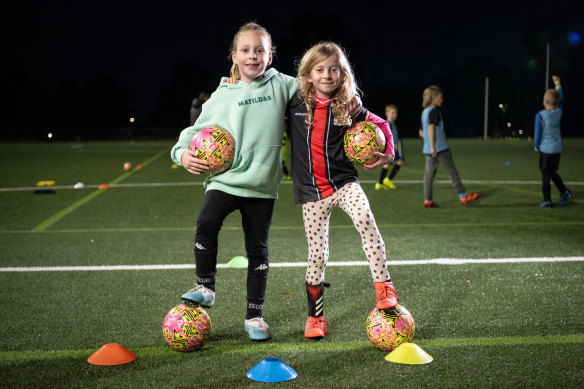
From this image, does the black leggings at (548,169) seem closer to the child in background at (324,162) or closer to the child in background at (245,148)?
the child in background at (324,162)

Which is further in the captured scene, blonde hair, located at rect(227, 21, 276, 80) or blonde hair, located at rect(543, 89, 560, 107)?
blonde hair, located at rect(543, 89, 560, 107)

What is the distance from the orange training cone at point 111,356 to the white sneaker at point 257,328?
76 centimetres

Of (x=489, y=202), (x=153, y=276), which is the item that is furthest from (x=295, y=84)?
(x=489, y=202)

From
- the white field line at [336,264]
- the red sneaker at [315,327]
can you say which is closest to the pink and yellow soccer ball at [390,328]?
the red sneaker at [315,327]

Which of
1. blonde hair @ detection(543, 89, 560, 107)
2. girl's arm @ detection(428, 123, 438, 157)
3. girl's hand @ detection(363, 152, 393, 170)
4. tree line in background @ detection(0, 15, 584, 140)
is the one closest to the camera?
girl's hand @ detection(363, 152, 393, 170)

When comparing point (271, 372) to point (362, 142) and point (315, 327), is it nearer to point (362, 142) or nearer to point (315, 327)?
point (315, 327)

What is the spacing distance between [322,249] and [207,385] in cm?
125

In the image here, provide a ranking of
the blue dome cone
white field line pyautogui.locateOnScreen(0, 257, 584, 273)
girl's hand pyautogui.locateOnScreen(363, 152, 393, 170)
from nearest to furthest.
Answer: the blue dome cone → girl's hand pyautogui.locateOnScreen(363, 152, 393, 170) → white field line pyautogui.locateOnScreen(0, 257, 584, 273)

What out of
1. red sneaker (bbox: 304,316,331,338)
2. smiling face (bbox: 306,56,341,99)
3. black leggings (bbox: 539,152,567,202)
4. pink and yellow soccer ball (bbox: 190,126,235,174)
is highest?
smiling face (bbox: 306,56,341,99)

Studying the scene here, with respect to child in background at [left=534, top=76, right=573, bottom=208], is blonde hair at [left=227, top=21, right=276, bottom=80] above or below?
above

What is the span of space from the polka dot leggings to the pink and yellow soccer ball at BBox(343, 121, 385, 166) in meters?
0.20

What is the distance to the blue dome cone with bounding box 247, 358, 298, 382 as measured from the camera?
10.6 feet

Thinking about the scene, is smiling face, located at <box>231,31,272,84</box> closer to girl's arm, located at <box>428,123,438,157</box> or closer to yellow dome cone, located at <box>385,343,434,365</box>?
yellow dome cone, located at <box>385,343,434,365</box>

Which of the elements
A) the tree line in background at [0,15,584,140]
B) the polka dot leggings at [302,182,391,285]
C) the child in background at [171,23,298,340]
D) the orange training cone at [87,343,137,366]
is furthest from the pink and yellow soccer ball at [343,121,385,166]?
the tree line in background at [0,15,584,140]
